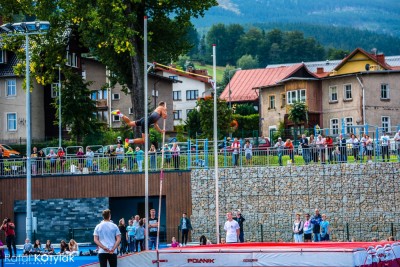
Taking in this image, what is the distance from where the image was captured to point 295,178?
4919cm

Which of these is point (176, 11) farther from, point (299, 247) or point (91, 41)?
point (299, 247)

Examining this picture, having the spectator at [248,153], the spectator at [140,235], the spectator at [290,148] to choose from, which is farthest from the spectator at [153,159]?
the spectator at [140,235]

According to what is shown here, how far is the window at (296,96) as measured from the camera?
94.0 m

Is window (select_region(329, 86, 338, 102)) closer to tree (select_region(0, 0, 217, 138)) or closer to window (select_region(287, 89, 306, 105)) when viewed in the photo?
window (select_region(287, 89, 306, 105))

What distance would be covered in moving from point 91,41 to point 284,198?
16399 mm

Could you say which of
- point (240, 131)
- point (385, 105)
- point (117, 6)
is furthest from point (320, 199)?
point (240, 131)

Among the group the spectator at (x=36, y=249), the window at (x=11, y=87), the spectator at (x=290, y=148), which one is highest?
the window at (x=11, y=87)

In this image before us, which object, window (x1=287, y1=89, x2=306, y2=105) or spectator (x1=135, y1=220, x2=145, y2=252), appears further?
window (x1=287, y1=89, x2=306, y2=105)

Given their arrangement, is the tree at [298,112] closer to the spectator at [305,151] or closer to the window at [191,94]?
the spectator at [305,151]

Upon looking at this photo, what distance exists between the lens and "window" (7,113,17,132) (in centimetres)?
8588

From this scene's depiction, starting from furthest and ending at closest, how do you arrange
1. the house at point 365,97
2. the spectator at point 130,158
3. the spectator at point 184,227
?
the house at point 365,97, the spectator at point 130,158, the spectator at point 184,227

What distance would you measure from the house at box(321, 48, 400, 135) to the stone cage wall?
120ft

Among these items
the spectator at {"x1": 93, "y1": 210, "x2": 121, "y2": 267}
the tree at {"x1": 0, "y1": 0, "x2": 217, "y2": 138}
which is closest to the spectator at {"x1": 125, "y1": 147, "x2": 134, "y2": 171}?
the tree at {"x1": 0, "y1": 0, "x2": 217, "y2": 138}

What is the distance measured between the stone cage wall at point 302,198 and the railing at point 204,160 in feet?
1.78
